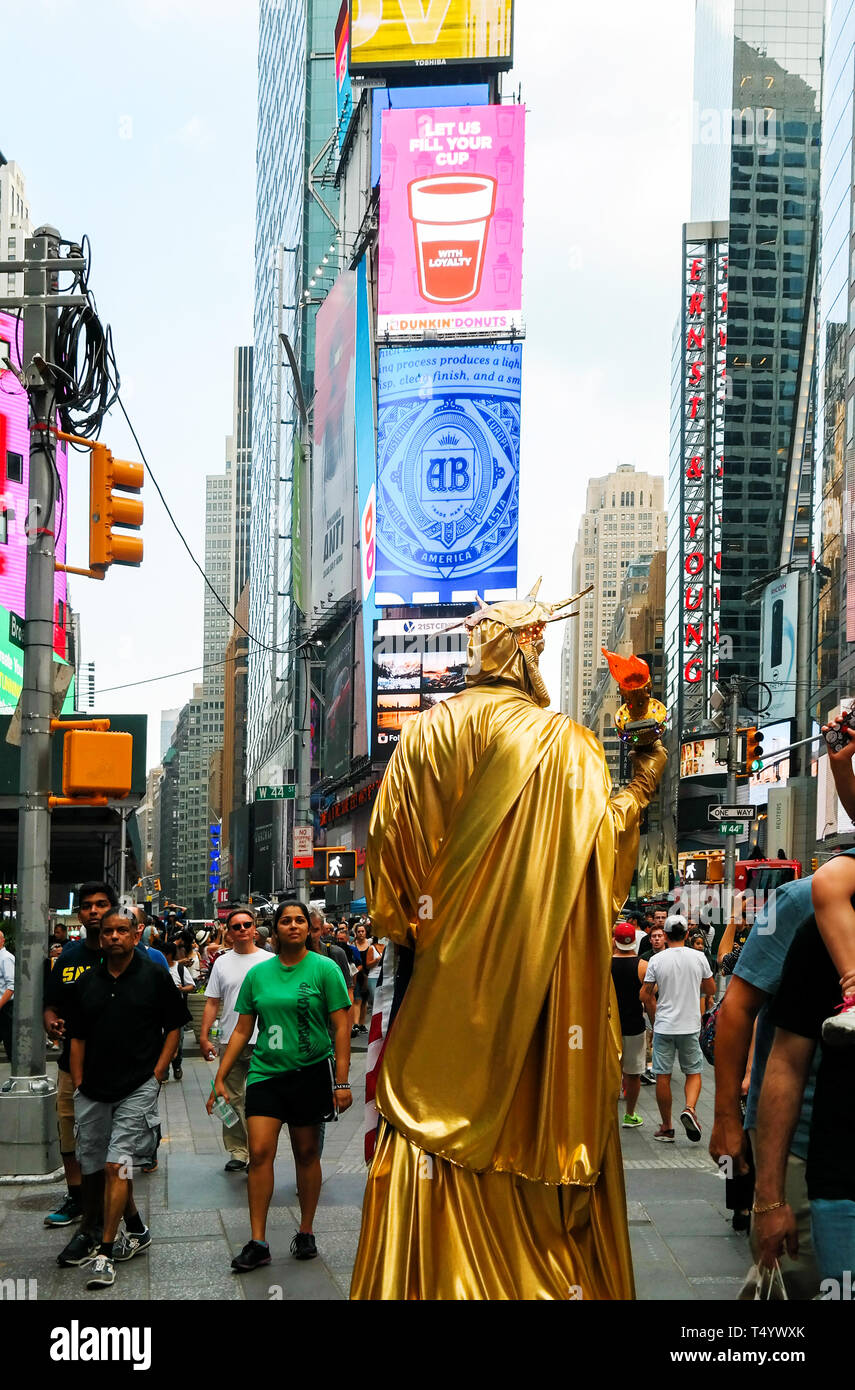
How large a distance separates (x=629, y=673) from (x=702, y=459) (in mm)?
88090

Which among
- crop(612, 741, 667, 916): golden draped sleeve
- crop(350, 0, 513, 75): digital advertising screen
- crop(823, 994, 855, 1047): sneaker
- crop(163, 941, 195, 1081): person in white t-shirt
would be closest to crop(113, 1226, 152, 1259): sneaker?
crop(612, 741, 667, 916): golden draped sleeve

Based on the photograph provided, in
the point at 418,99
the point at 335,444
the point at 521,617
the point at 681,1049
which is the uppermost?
the point at 418,99

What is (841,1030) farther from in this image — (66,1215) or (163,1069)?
(66,1215)

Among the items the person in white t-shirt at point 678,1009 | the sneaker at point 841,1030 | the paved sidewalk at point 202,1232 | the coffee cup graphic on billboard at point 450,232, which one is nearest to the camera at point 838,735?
the sneaker at point 841,1030

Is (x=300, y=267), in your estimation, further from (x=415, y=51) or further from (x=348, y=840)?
(x=348, y=840)

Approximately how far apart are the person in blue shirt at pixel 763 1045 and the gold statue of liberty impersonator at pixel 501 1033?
0.87 meters

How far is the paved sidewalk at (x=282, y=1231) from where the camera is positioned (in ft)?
21.9

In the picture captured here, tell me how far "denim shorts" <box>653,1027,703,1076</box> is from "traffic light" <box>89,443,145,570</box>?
5298 millimetres

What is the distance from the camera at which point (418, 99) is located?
74.2 metres

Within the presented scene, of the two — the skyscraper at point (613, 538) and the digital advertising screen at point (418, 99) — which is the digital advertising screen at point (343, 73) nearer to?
the digital advertising screen at point (418, 99)

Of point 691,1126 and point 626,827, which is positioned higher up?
point 626,827

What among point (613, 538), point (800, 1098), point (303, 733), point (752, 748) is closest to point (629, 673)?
point (800, 1098)

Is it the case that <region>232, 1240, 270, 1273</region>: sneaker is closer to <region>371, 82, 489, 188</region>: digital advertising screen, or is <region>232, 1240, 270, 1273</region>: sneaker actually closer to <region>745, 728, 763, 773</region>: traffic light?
<region>745, 728, 763, 773</region>: traffic light
